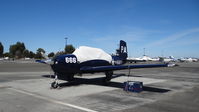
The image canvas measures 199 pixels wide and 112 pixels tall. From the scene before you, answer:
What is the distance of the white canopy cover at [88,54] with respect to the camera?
1283 cm

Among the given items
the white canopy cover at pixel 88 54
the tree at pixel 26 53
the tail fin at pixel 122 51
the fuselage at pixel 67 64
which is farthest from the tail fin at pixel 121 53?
the tree at pixel 26 53

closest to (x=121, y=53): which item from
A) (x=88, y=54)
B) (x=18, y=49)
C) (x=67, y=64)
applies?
(x=88, y=54)

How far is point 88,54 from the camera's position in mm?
13516

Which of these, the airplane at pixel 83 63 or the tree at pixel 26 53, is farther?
the tree at pixel 26 53

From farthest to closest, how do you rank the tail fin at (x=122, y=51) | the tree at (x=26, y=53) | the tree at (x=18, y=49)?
1. the tree at (x=26, y=53)
2. the tree at (x=18, y=49)
3. the tail fin at (x=122, y=51)

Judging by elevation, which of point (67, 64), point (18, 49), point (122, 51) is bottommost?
A: point (67, 64)

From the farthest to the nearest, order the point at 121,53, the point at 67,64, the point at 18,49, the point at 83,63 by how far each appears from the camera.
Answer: the point at 18,49
the point at 121,53
the point at 83,63
the point at 67,64

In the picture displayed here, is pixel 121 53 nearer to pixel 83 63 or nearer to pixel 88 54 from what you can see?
pixel 88 54

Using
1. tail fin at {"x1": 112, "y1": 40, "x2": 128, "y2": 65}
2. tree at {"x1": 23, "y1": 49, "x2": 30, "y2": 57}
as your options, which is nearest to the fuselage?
tail fin at {"x1": 112, "y1": 40, "x2": 128, "y2": 65}

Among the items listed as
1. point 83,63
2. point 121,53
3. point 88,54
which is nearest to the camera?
point 83,63

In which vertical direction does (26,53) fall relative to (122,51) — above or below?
above

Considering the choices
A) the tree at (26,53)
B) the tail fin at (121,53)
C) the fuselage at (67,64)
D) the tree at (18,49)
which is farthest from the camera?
the tree at (26,53)

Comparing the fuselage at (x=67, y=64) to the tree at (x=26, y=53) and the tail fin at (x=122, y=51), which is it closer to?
the tail fin at (x=122, y=51)

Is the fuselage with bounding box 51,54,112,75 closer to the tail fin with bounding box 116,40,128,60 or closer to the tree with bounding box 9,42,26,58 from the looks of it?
the tail fin with bounding box 116,40,128,60
